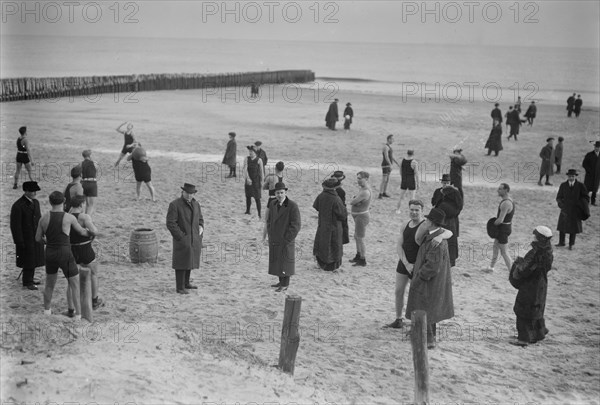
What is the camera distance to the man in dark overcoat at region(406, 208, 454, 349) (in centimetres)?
858

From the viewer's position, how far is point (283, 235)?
10.8 meters

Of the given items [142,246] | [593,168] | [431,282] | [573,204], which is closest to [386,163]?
Answer: [573,204]

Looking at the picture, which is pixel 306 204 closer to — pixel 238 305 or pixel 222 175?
pixel 222 175

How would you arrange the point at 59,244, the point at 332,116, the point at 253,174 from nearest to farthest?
1. the point at 59,244
2. the point at 253,174
3. the point at 332,116

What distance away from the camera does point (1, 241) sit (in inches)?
496

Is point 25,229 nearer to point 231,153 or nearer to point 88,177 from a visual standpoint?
point 88,177

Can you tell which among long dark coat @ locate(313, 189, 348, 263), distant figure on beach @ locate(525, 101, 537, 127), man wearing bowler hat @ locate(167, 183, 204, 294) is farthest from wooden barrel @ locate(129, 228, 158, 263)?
distant figure on beach @ locate(525, 101, 537, 127)

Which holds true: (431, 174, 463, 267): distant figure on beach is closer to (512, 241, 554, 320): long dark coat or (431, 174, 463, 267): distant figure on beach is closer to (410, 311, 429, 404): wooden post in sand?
(512, 241, 554, 320): long dark coat

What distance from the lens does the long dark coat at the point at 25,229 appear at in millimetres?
10008

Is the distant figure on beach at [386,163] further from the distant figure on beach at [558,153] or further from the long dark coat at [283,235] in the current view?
the long dark coat at [283,235]

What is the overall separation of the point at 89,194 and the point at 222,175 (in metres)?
5.74

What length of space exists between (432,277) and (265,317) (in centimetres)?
254

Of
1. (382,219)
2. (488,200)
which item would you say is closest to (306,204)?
(382,219)

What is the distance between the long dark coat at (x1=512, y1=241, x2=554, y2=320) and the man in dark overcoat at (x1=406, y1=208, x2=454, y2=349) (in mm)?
1144
